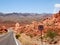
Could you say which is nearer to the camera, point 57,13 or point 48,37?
point 48,37

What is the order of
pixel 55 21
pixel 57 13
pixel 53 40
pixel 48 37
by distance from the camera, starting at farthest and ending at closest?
pixel 57 13 < pixel 55 21 < pixel 48 37 < pixel 53 40

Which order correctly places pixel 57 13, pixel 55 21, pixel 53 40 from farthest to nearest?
pixel 57 13 < pixel 55 21 < pixel 53 40

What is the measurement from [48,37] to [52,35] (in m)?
1.84

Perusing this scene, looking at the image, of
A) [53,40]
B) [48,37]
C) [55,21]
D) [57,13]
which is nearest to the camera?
[53,40]

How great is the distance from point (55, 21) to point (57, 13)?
424 inches

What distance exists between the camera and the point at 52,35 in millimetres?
44750

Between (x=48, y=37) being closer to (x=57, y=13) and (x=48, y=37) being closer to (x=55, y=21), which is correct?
(x=55, y=21)

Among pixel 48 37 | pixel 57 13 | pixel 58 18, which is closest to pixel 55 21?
pixel 58 18

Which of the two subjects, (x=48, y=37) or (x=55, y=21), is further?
(x=55, y=21)

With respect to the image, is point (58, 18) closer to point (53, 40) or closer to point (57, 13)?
point (57, 13)

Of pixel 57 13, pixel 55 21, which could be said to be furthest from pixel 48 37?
pixel 57 13

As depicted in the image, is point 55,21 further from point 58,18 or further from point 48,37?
point 48,37

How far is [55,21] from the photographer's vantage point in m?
88.1

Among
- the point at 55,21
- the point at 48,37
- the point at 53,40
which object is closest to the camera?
the point at 53,40
